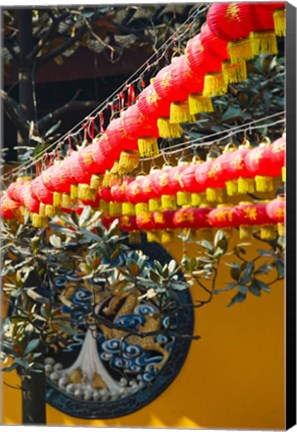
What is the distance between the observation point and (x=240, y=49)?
270 centimetres

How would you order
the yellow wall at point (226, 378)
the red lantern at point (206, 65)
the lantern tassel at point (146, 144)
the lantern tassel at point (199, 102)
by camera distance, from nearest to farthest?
the red lantern at point (206, 65)
the lantern tassel at point (199, 102)
the lantern tassel at point (146, 144)
the yellow wall at point (226, 378)

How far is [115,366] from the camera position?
4836 mm

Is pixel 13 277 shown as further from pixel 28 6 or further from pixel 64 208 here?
pixel 28 6

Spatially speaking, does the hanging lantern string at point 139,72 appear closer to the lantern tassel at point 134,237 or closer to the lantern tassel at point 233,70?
the lantern tassel at point 134,237

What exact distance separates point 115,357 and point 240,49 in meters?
2.45

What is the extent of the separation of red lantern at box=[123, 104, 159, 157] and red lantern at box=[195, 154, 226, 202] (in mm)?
496

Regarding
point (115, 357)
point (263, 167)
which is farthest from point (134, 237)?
point (263, 167)

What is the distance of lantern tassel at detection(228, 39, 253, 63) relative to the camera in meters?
2.69

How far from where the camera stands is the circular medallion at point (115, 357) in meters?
4.66

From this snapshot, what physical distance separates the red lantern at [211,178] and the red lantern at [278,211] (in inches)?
8.8

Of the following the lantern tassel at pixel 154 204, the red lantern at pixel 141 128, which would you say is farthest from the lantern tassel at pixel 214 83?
the lantern tassel at pixel 154 204

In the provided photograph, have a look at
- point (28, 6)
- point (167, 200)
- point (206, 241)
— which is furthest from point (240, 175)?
point (28, 6)

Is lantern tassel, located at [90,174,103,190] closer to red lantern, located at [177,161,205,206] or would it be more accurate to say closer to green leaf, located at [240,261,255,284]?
red lantern, located at [177,161,205,206]

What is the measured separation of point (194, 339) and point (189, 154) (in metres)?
0.86
